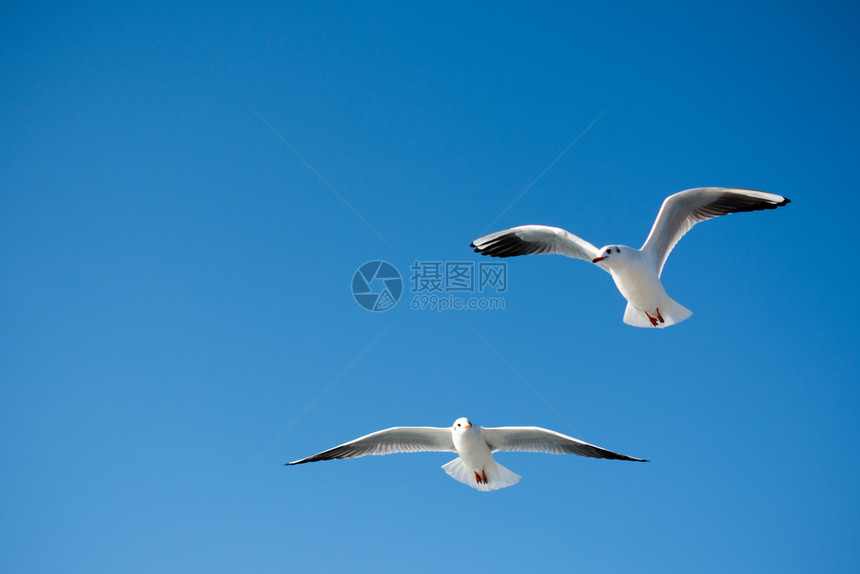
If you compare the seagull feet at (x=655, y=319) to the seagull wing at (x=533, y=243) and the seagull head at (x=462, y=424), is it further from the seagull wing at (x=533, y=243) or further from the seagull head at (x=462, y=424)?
the seagull head at (x=462, y=424)

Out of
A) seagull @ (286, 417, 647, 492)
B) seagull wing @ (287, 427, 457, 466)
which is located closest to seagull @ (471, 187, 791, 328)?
seagull @ (286, 417, 647, 492)

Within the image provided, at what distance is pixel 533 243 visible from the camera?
11.3 m

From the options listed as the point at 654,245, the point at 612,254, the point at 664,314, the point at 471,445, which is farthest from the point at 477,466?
the point at 654,245

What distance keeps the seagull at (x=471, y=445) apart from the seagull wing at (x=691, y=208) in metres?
2.87

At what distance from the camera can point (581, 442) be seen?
10.7 metres

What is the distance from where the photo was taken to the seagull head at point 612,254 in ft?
32.7

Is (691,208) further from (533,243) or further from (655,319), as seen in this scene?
(533,243)

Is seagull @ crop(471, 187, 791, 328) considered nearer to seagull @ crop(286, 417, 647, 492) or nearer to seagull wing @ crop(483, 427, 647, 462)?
seagull wing @ crop(483, 427, 647, 462)

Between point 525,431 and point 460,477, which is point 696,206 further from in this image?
point 460,477

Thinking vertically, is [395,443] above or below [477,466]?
above

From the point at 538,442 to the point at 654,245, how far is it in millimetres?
3288

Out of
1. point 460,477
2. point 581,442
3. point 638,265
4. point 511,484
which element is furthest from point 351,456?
point 638,265

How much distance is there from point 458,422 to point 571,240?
3047 millimetres

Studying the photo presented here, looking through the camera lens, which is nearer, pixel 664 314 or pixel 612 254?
pixel 612 254
